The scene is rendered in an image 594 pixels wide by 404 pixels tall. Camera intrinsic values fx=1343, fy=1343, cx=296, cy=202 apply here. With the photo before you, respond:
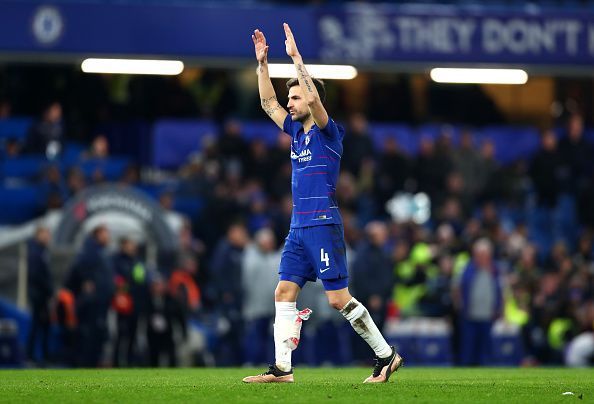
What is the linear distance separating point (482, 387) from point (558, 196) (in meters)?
15.0

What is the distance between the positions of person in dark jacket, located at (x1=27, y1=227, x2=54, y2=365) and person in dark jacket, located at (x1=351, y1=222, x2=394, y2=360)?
4617mm

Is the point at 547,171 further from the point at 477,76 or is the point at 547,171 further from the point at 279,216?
the point at 279,216

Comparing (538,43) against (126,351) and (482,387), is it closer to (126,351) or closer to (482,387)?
(126,351)

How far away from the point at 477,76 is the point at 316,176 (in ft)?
47.7

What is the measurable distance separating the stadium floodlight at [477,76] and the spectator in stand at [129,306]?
7.01 m

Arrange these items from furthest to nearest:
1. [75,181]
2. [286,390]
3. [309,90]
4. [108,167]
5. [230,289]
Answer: [108,167] → [75,181] → [230,289] → [309,90] → [286,390]

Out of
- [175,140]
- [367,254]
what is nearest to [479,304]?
[367,254]

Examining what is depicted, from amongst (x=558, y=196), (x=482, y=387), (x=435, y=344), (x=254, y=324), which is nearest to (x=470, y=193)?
(x=558, y=196)

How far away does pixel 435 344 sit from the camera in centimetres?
2114

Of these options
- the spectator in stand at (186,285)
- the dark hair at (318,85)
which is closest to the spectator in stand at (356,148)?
the spectator in stand at (186,285)

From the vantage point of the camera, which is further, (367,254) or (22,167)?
(22,167)

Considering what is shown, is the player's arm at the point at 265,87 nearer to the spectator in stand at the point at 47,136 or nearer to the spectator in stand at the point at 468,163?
the spectator in stand at the point at 47,136

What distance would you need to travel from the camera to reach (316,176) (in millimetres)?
10133

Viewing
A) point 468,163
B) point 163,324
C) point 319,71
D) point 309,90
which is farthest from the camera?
point 468,163
